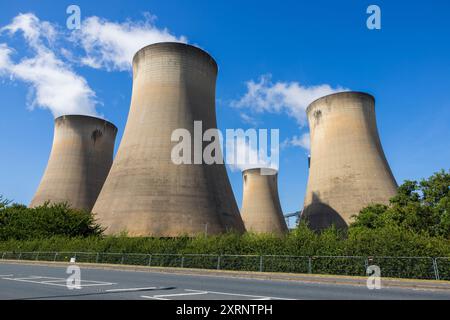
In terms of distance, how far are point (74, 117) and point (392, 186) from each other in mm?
28281

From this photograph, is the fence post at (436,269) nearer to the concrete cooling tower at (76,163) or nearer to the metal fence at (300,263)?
the metal fence at (300,263)

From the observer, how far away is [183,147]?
79.2 feet

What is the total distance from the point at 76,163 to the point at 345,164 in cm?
2285

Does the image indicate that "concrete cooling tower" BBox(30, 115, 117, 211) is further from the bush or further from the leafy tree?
the leafy tree

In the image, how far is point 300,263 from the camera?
44.2 feet

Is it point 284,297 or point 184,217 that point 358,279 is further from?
point 184,217

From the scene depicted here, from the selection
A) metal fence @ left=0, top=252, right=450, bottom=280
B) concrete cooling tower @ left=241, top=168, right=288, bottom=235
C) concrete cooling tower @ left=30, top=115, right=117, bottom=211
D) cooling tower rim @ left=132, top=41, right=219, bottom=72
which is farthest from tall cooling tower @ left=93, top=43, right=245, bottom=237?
concrete cooling tower @ left=241, top=168, right=288, bottom=235

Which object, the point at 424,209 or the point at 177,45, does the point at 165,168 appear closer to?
the point at 177,45

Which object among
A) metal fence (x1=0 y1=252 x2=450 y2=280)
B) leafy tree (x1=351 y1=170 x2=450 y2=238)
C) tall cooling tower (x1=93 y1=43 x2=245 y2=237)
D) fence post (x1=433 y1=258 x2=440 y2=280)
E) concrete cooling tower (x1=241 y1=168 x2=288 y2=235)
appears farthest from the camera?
concrete cooling tower (x1=241 y1=168 x2=288 y2=235)

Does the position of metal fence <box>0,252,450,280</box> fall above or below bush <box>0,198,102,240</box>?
below

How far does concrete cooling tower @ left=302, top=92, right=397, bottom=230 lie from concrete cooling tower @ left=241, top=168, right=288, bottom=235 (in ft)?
39.4

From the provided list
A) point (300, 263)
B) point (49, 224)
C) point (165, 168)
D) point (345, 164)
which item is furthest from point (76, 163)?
point (300, 263)

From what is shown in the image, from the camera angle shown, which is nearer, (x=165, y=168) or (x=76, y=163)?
(x=165, y=168)

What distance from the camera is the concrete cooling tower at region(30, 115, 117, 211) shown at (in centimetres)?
3372
